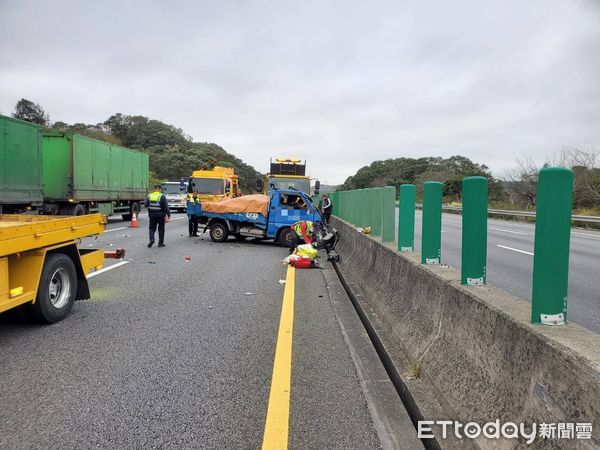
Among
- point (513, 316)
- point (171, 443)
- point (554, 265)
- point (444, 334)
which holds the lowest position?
point (171, 443)

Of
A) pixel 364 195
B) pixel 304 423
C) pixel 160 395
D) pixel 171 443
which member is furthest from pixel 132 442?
pixel 364 195

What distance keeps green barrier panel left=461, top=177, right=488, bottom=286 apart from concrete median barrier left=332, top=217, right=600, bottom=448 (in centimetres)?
12

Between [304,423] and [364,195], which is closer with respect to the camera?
[304,423]

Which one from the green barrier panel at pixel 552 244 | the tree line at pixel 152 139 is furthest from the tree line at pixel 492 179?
the tree line at pixel 152 139

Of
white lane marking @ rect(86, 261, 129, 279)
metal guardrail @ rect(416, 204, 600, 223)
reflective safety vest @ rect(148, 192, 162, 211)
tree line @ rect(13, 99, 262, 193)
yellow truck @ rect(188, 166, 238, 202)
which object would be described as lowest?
white lane marking @ rect(86, 261, 129, 279)

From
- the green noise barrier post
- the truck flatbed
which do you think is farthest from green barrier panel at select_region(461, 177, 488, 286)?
the green noise barrier post

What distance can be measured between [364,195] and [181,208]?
2613cm

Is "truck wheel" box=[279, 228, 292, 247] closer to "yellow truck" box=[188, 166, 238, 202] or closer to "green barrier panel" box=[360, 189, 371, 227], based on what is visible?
"green barrier panel" box=[360, 189, 371, 227]

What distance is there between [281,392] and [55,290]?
3.61m

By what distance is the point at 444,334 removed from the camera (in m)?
3.71

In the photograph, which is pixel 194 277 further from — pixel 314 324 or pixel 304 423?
pixel 304 423

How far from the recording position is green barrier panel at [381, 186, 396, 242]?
7355mm

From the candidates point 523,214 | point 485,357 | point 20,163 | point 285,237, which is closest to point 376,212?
point 485,357

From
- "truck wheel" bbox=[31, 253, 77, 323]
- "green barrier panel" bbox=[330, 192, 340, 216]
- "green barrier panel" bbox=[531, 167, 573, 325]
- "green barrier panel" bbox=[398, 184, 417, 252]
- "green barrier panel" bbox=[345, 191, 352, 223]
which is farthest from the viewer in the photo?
"green barrier panel" bbox=[330, 192, 340, 216]
